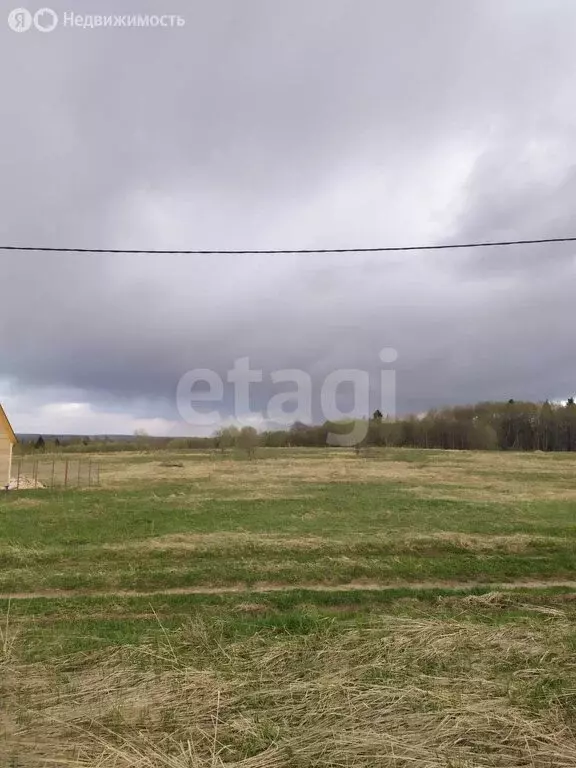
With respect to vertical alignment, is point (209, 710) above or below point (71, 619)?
above

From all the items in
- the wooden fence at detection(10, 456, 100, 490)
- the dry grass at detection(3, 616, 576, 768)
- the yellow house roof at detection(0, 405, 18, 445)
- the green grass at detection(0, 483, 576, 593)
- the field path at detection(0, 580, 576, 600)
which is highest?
the yellow house roof at detection(0, 405, 18, 445)

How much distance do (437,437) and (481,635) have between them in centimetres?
11502

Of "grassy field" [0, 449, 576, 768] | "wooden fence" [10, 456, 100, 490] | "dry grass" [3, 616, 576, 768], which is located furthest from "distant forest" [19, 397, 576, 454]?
"dry grass" [3, 616, 576, 768]

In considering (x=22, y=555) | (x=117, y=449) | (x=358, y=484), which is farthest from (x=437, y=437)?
(x=22, y=555)

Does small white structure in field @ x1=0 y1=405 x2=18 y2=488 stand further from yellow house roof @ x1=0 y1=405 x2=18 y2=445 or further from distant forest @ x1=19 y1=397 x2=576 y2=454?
distant forest @ x1=19 y1=397 x2=576 y2=454

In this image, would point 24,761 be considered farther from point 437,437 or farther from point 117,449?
point 437,437

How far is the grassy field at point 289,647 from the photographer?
333cm

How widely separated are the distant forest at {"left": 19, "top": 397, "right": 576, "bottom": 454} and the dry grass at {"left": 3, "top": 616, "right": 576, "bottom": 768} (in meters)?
95.4

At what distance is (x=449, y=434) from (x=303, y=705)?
116190 mm

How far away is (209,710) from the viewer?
Answer: 148 inches

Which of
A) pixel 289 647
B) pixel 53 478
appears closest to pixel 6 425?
pixel 53 478

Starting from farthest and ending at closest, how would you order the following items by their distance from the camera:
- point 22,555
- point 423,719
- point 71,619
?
point 22,555
point 71,619
point 423,719

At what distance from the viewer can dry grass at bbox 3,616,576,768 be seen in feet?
10.6

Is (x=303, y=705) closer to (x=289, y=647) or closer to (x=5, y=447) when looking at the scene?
(x=289, y=647)
